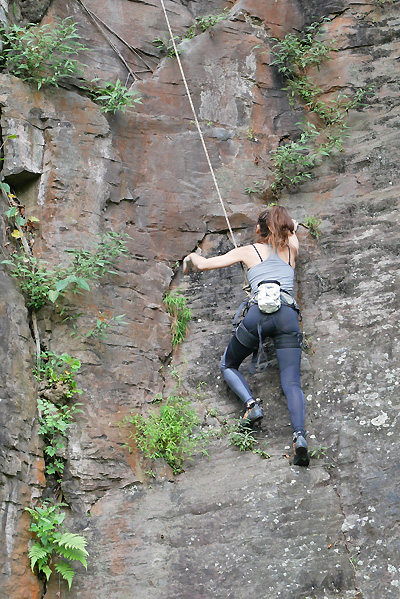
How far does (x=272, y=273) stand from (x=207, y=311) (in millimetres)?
1052

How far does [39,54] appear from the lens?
21.9 ft

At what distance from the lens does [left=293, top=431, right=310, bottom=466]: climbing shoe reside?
5117 mm

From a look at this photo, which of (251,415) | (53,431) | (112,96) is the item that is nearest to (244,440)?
(251,415)

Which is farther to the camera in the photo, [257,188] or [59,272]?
[257,188]

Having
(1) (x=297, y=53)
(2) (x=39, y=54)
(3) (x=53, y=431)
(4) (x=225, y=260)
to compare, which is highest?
(2) (x=39, y=54)

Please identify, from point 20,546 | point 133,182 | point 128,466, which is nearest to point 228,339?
point 128,466

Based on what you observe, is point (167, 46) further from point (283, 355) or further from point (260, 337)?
point (283, 355)

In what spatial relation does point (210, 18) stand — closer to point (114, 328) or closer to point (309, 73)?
point (309, 73)

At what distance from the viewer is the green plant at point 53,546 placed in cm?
471

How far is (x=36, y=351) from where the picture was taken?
5.63 meters

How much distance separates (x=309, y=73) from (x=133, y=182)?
2773 mm

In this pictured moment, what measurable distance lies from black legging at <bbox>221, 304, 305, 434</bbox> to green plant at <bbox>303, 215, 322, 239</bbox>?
142 cm

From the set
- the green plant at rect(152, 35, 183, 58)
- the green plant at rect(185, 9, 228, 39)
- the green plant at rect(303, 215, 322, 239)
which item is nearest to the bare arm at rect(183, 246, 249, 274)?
the green plant at rect(303, 215, 322, 239)

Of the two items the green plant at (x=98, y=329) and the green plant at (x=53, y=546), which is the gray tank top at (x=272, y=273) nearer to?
the green plant at (x=98, y=329)
